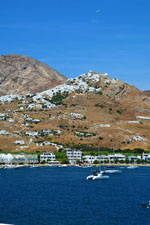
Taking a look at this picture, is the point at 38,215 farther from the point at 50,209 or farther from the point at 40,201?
the point at 40,201

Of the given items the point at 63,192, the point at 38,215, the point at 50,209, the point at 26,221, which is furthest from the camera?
the point at 63,192

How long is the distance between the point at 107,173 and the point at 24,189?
6489 centimetres

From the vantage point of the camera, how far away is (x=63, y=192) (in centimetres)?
9975

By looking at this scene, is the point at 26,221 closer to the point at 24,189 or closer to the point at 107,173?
the point at 24,189

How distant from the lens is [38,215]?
220 ft

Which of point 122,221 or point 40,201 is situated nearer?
point 122,221

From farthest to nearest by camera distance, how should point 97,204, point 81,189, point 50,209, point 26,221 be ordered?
point 81,189 < point 97,204 < point 50,209 < point 26,221

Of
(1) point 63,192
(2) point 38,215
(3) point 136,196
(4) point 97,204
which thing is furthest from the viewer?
(1) point 63,192

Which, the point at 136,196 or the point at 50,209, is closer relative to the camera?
the point at 50,209

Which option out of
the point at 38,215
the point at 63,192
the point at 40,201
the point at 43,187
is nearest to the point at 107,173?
the point at 43,187

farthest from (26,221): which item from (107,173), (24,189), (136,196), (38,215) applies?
(107,173)

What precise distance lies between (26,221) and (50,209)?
467 inches

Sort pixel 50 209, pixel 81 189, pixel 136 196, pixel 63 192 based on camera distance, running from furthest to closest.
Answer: pixel 81 189 → pixel 63 192 → pixel 136 196 → pixel 50 209

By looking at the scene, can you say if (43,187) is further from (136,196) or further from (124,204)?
(124,204)
